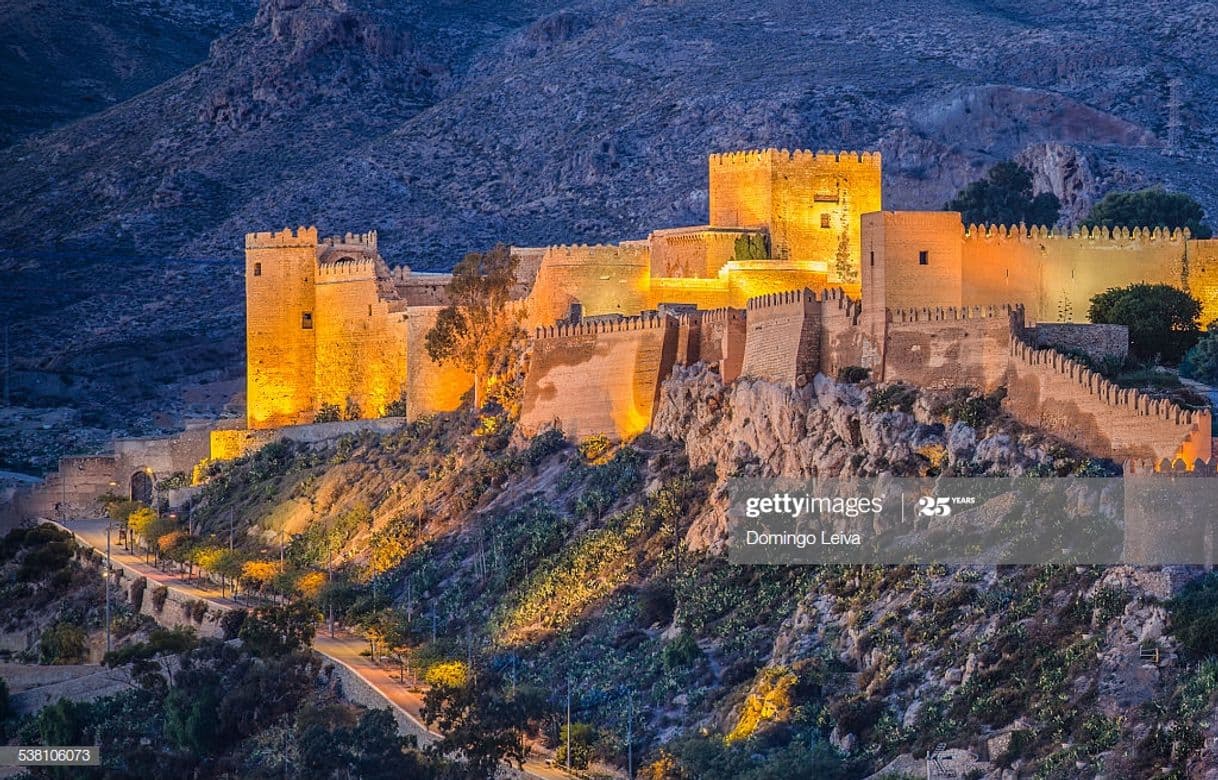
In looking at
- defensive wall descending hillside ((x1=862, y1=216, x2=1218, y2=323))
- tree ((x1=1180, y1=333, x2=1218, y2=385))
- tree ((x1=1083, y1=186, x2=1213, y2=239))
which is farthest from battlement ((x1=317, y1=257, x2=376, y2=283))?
tree ((x1=1180, y1=333, x2=1218, y2=385))

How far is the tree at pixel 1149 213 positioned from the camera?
3406 inches

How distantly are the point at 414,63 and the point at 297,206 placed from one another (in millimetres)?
23582

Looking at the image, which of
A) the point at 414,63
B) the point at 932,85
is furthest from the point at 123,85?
the point at 932,85

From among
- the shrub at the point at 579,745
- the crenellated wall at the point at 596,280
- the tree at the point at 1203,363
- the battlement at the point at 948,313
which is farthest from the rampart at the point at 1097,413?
the crenellated wall at the point at 596,280

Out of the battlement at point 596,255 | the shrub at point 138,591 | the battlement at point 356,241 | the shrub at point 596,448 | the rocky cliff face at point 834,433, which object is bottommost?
the shrub at point 138,591

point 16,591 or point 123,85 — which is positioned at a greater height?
point 123,85

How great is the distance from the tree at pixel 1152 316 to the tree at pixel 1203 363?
2.35ft

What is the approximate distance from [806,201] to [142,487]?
73.4ft

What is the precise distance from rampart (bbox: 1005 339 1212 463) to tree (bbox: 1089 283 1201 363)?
590 cm

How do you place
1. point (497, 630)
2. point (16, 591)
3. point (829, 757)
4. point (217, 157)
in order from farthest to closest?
point (217, 157) < point (16, 591) < point (497, 630) < point (829, 757)

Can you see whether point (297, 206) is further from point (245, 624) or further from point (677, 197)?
point (245, 624)

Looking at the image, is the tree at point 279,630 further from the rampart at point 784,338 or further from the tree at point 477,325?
the rampart at point 784,338

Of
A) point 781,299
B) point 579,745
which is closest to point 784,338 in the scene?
point 781,299

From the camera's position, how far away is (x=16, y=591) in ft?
291
